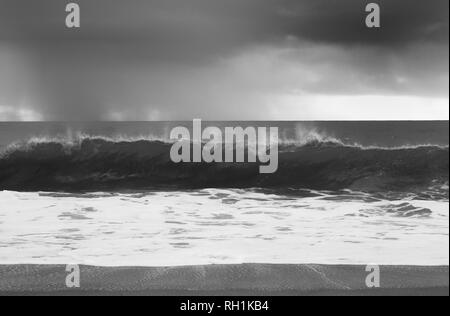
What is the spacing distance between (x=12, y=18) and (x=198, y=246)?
13.0ft

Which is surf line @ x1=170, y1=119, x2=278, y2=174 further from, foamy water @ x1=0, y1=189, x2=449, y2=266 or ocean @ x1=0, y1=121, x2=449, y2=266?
foamy water @ x1=0, y1=189, x2=449, y2=266

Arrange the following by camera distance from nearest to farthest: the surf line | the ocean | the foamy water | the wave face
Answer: the foamy water
the ocean
the wave face
the surf line

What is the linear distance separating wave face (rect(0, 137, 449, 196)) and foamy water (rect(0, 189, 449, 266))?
69cm

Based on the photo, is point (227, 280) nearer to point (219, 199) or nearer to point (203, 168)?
point (219, 199)

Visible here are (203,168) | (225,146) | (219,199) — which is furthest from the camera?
(225,146)

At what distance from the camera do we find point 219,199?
685 centimetres

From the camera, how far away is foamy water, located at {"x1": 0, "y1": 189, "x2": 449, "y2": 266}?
187 inches

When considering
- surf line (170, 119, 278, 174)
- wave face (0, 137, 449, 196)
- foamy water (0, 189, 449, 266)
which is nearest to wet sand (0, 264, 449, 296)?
foamy water (0, 189, 449, 266)

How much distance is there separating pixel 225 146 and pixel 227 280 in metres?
5.87

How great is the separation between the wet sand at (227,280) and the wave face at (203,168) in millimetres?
2950

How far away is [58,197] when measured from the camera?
7.23m

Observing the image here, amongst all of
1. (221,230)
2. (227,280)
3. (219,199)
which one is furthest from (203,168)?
(227,280)

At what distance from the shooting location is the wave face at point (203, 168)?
7.71 meters
